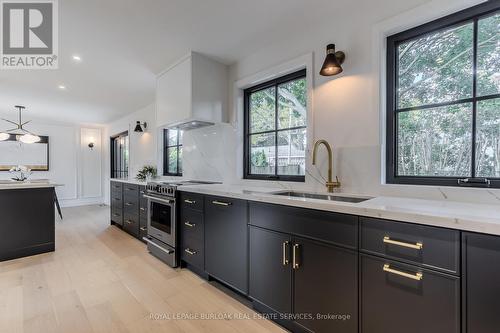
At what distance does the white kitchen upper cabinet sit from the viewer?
2757 millimetres

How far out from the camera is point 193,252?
2.46m

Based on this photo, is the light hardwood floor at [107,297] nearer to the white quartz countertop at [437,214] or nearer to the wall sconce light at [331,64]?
the white quartz countertop at [437,214]

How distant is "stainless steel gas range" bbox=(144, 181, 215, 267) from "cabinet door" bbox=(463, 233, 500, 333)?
240cm

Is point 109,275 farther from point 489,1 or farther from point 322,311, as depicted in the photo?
point 489,1

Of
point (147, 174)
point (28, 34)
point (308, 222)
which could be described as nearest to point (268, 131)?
point (308, 222)

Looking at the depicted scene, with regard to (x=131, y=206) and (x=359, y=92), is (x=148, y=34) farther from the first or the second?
A: (x=131, y=206)

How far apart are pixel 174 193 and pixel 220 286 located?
1.09 metres

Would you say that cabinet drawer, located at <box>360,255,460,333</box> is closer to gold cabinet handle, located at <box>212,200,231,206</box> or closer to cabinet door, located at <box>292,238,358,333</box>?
cabinet door, located at <box>292,238,358,333</box>

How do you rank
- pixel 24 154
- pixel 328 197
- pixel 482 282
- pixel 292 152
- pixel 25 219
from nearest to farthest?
pixel 482 282 < pixel 328 197 < pixel 292 152 < pixel 25 219 < pixel 24 154

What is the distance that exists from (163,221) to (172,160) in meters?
1.77

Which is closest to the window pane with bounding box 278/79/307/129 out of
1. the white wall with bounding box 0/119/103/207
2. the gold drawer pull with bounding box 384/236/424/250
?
the gold drawer pull with bounding box 384/236/424/250

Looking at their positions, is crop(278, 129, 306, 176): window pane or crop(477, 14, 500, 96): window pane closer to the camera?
crop(477, 14, 500, 96): window pane

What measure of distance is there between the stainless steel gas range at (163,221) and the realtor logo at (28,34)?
1853mm

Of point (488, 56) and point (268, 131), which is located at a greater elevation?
point (488, 56)
